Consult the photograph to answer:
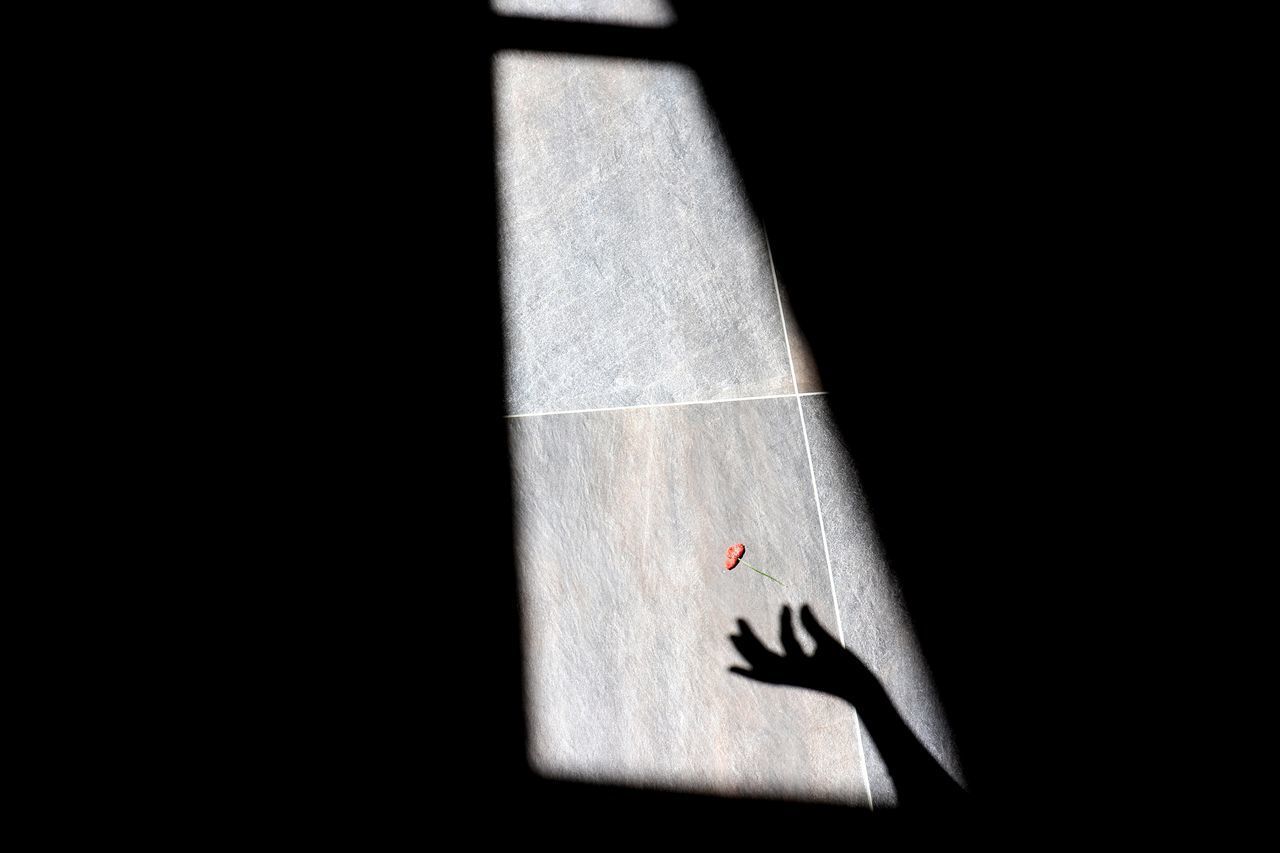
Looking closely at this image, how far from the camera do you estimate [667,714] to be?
1.42m

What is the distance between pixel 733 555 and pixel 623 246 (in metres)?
0.64

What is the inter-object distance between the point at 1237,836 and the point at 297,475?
1.63 meters

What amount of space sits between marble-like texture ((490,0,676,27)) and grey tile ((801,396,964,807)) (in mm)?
967

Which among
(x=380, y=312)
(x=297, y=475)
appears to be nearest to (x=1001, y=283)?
(x=380, y=312)

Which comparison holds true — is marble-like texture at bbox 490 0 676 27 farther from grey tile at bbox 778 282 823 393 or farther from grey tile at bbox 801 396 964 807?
Result: grey tile at bbox 801 396 964 807

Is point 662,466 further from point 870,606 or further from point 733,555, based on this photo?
point 870,606

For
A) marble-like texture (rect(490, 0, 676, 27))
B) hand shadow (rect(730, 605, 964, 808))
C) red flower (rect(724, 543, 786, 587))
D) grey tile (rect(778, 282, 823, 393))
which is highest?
marble-like texture (rect(490, 0, 676, 27))

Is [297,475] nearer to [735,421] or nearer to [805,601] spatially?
[735,421]

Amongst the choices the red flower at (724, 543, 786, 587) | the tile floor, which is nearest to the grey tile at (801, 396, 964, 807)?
the tile floor

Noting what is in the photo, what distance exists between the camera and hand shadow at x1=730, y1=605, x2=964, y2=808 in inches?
55.9

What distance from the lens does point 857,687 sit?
147cm

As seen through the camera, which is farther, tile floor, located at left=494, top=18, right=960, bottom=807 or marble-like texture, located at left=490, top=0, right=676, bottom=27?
marble-like texture, located at left=490, top=0, right=676, bottom=27

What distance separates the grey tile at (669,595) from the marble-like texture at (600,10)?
0.93 metres

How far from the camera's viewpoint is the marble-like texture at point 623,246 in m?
1.62
